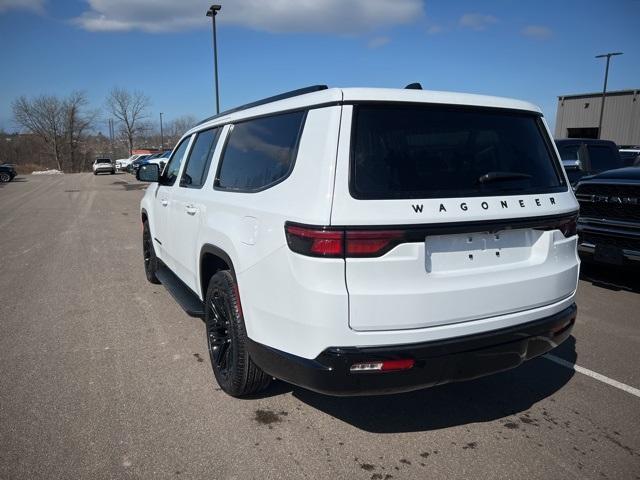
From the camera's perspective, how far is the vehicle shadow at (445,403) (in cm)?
299

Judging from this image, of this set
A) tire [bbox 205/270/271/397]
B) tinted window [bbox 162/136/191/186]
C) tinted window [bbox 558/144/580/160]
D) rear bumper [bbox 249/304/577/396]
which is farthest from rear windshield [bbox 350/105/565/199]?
tinted window [bbox 558/144/580/160]

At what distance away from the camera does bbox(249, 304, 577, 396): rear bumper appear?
229cm

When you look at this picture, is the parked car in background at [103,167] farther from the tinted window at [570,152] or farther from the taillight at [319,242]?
the taillight at [319,242]

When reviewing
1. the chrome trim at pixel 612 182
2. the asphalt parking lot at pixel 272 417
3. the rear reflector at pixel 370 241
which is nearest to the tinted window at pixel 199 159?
the asphalt parking lot at pixel 272 417

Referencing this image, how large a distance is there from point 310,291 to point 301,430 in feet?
3.66

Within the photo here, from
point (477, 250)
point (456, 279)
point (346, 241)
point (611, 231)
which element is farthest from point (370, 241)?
point (611, 231)

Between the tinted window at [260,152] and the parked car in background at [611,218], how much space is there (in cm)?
459

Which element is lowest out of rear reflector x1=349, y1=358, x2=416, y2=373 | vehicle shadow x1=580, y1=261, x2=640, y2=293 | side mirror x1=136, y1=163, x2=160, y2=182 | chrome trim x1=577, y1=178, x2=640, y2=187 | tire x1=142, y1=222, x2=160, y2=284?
vehicle shadow x1=580, y1=261, x2=640, y2=293

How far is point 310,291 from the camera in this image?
89.0 inches

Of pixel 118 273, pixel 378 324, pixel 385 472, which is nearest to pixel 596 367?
pixel 385 472

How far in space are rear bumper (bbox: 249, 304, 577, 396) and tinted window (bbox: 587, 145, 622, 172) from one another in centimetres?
739

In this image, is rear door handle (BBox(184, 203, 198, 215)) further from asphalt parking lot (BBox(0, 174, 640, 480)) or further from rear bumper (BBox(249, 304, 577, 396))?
rear bumper (BBox(249, 304, 577, 396))

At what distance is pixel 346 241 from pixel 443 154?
2.48 feet

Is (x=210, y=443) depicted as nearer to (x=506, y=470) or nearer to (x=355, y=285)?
(x=355, y=285)
